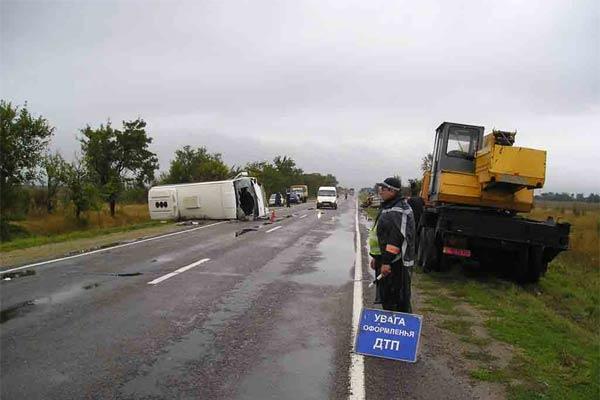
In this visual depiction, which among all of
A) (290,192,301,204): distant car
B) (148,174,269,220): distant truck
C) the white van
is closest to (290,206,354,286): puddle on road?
(148,174,269,220): distant truck

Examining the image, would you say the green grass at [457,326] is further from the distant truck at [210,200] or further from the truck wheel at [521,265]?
the distant truck at [210,200]

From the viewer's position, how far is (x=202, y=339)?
19.3ft

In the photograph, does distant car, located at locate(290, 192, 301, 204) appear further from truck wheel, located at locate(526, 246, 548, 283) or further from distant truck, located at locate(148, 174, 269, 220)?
truck wheel, located at locate(526, 246, 548, 283)

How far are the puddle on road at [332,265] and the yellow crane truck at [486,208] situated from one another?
1871 mm

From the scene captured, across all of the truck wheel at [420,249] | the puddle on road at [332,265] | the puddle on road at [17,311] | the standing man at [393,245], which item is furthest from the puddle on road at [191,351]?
the truck wheel at [420,249]

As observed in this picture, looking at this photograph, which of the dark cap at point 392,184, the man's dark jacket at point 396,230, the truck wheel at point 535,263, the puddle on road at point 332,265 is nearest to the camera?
the man's dark jacket at point 396,230

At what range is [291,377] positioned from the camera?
4.82 m

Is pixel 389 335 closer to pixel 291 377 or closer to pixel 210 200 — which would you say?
pixel 291 377

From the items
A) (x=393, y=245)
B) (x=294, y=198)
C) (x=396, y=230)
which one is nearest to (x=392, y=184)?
(x=396, y=230)

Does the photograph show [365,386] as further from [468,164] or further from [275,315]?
[468,164]

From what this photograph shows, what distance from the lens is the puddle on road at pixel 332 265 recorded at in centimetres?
998

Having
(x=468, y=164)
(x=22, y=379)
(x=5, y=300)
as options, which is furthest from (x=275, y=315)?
(x=468, y=164)

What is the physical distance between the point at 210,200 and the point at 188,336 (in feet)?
70.6

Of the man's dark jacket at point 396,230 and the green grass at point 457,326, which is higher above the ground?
the man's dark jacket at point 396,230
